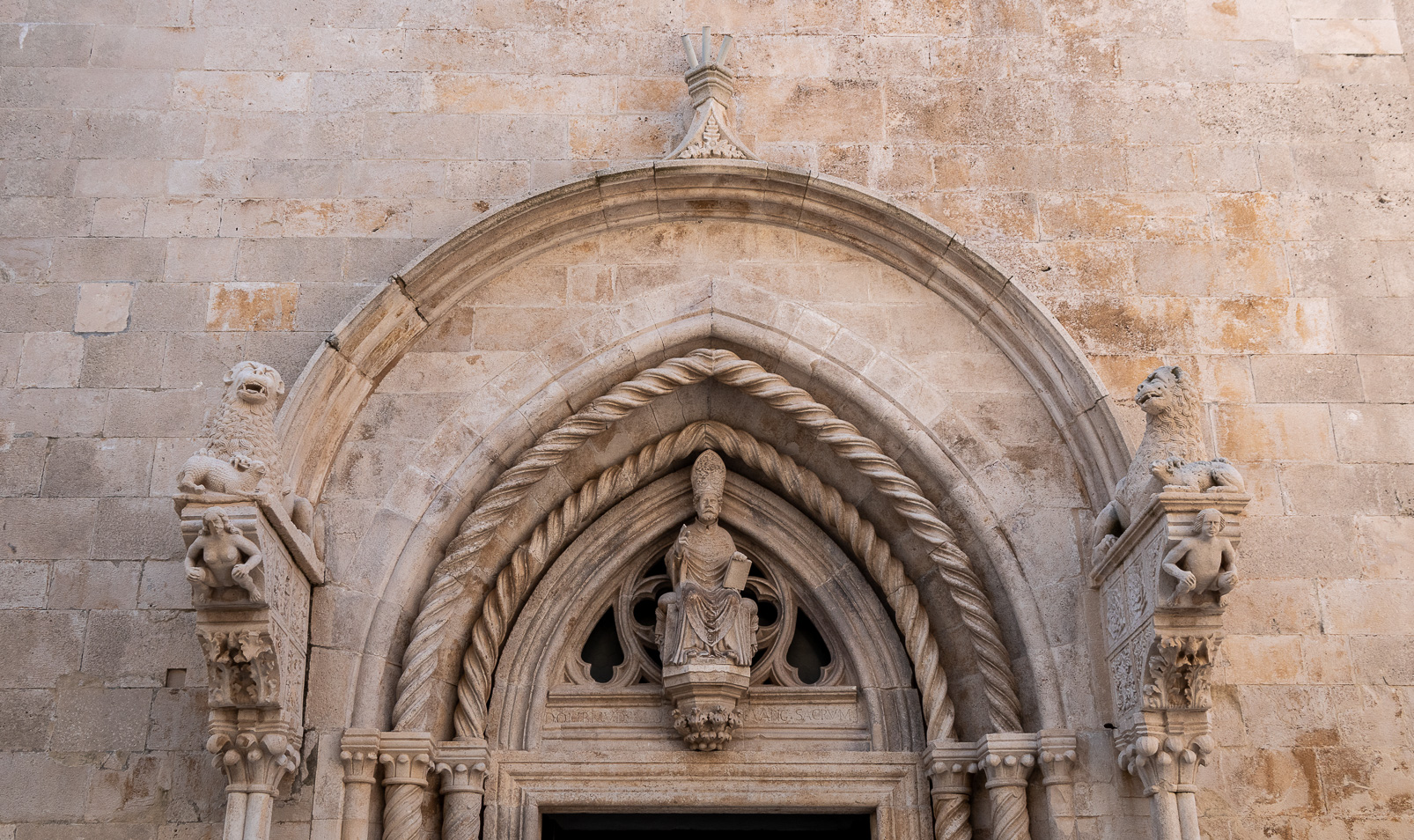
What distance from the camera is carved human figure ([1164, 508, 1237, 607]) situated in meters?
4.83

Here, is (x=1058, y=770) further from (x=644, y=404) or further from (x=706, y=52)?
(x=706, y=52)

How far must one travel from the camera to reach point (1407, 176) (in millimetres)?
6410

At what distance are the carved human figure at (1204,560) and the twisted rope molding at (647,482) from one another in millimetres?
1363

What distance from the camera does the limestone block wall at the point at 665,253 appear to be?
5.42 meters

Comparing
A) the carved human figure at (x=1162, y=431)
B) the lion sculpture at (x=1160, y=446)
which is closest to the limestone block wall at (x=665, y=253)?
the lion sculpture at (x=1160, y=446)

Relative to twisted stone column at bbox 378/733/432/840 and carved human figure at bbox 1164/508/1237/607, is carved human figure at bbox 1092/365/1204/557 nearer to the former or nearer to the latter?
carved human figure at bbox 1164/508/1237/607

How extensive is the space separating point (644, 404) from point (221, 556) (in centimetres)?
203

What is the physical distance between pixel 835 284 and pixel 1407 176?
9.39 ft

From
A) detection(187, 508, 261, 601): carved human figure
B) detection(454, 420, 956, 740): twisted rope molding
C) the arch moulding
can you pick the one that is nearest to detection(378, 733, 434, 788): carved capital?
detection(454, 420, 956, 740): twisted rope molding

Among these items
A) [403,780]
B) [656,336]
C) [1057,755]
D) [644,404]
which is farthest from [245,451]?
[1057,755]

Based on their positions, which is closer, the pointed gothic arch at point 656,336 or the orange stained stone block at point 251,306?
the pointed gothic arch at point 656,336

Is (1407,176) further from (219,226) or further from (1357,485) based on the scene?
(219,226)

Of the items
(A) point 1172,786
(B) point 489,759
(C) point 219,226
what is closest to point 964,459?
(A) point 1172,786

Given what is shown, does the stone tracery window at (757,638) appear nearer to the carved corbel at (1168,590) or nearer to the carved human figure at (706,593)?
the carved human figure at (706,593)
